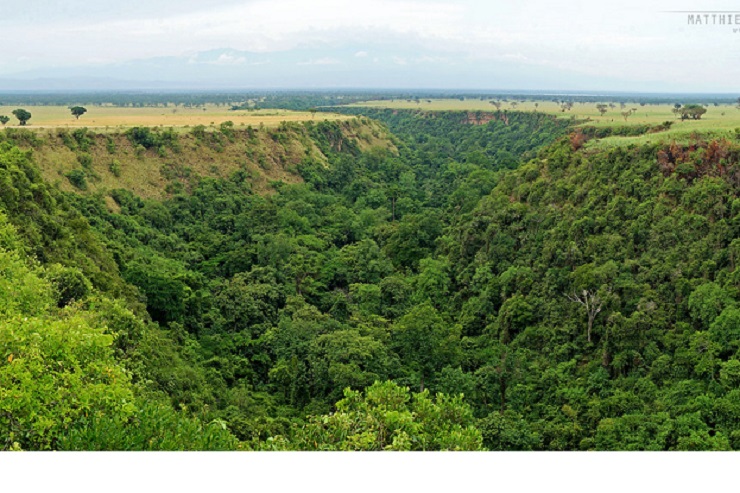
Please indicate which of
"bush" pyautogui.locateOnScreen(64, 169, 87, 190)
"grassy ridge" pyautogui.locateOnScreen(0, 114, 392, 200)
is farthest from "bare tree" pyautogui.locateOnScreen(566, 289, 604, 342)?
"bush" pyautogui.locateOnScreen(64, 169, 87, 190)

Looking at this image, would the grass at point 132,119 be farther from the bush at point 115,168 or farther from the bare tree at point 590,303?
the bare tree at point 590,303

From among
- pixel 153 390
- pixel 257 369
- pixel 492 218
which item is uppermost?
pixel 492 218

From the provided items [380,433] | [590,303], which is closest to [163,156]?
[590,303]

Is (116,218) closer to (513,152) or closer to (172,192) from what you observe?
(172,192)

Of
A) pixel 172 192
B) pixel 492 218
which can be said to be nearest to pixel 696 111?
pixel 492 218

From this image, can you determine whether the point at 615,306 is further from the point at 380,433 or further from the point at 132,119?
the point at 132,119

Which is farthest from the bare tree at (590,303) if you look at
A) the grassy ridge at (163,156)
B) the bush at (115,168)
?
the bush at (115,168)
